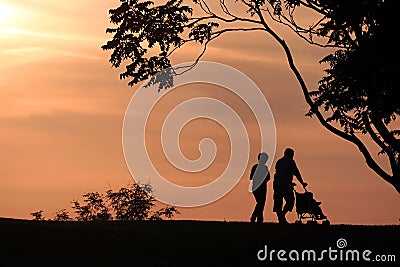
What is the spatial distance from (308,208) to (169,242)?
8.41 meters

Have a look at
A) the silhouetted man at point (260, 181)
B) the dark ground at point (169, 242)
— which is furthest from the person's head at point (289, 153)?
the dark ground at point (169, 242)

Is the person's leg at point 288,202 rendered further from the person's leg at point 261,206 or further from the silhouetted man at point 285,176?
the person's leg at point 261,206

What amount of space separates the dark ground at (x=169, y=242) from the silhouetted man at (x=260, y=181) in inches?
110

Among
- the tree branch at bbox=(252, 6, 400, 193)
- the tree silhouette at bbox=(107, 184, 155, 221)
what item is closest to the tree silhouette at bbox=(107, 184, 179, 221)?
the tree silhouette at bbox=(107, 184, 155, 221)

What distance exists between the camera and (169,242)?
1278 inches

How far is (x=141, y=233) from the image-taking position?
33.5 meters

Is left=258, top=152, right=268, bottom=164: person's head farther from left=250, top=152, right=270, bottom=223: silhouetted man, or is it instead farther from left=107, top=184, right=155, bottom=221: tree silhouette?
left=107, top=184, right=155, bottom=221: tree silhouette

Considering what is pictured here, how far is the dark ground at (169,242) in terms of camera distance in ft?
98.6

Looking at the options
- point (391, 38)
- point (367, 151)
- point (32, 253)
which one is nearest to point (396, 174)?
point (367, 151)

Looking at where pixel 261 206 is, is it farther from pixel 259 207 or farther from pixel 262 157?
pixel 262 157

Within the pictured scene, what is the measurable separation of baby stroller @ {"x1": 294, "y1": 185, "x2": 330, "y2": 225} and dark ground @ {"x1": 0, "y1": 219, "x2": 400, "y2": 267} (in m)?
3.48

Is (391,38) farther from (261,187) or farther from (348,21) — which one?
(261,187)

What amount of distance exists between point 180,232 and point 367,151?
1028 centimetres

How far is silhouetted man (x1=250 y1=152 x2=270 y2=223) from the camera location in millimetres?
37750
